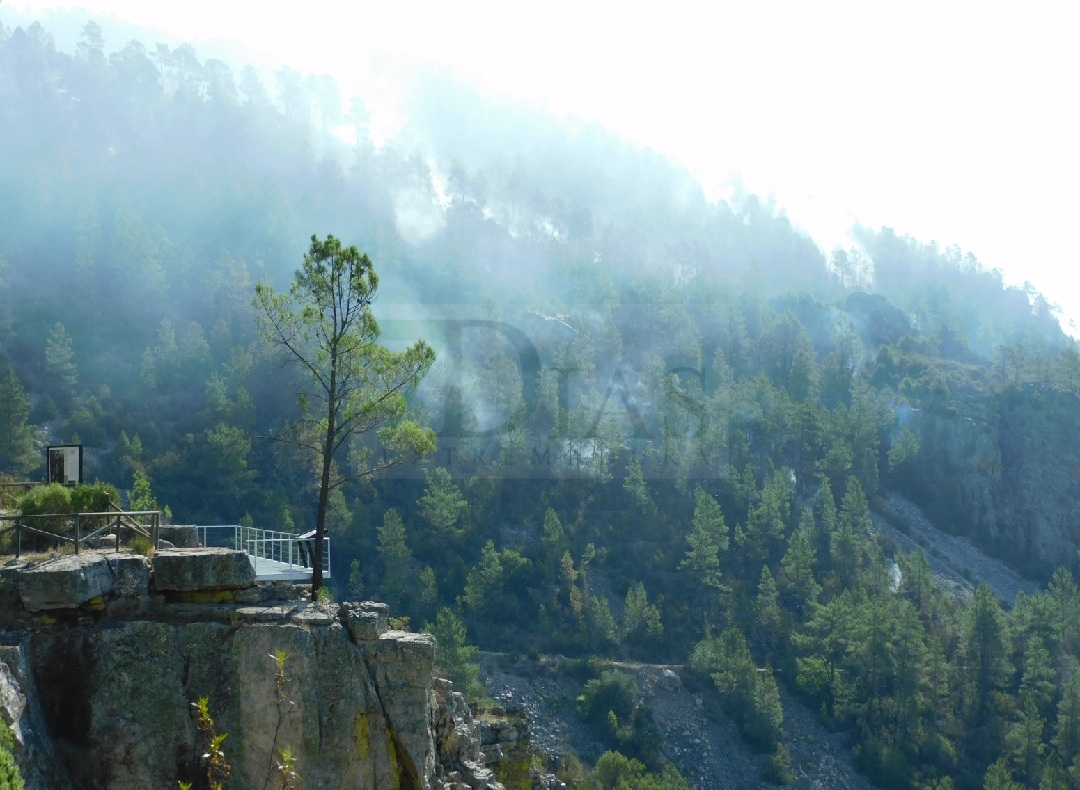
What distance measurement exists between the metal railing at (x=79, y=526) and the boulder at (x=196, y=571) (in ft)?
2.50

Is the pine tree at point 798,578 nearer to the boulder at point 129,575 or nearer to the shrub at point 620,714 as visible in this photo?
the shrub at point 620,714

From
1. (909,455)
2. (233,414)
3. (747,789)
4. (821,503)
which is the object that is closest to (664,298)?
(909,455)

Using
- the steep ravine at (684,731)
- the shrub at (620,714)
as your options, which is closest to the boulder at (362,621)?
the steep ravine at (684,731)

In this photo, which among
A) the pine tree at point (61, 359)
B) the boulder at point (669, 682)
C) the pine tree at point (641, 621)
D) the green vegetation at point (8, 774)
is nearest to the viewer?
the green vegetation at point (8, 774)

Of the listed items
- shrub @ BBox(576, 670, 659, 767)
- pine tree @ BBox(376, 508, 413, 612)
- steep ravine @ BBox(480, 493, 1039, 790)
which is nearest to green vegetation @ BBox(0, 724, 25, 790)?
steep ravine @ BBox(480, 493, 1039, 790)

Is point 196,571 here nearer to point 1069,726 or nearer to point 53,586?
point 53,586

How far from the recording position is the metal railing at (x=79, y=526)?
1545 centimetres

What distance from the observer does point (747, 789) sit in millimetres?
55312

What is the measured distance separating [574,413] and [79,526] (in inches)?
2844

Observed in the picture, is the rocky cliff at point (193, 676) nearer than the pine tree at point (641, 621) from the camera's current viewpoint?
Yes

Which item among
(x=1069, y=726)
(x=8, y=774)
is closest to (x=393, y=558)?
(x=1069, y=726)

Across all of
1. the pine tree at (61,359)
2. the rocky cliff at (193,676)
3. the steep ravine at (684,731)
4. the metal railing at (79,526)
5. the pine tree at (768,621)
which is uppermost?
the pine tree at (61,359)

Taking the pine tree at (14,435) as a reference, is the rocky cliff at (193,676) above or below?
below

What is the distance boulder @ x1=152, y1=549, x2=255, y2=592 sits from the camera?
15.9m
